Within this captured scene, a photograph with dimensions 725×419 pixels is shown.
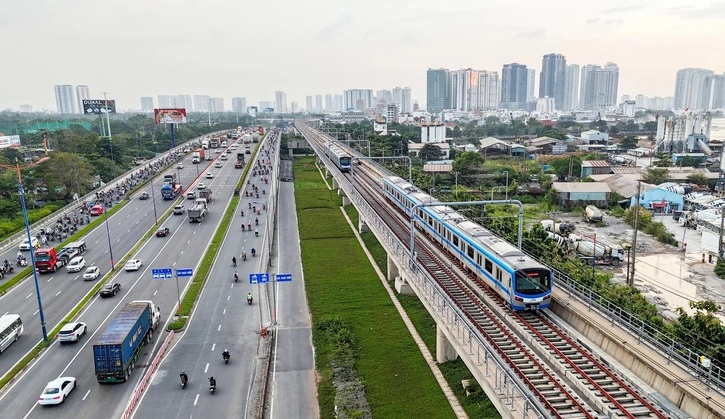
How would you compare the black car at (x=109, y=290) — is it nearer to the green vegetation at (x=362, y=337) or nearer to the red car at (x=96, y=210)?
the green vegetation at (x=362, y=337)

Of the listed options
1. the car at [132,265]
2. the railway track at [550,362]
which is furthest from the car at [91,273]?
the railway track at [550,362]

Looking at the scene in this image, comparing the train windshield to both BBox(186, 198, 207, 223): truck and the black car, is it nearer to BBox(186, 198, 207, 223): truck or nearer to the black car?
the black car

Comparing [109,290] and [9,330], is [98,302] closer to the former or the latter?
[109,290]

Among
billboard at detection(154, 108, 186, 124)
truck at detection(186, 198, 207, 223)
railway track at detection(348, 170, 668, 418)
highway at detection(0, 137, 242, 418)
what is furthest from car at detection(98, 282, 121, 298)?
billboard at detection(154, 108, 186, 124)

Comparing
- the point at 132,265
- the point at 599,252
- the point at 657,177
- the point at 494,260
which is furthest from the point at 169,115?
the point at 494,260

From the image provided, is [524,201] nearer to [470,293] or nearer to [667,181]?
[667,181]

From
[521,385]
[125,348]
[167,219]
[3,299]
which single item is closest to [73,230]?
[167,219]

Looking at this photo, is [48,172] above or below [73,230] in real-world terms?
above
